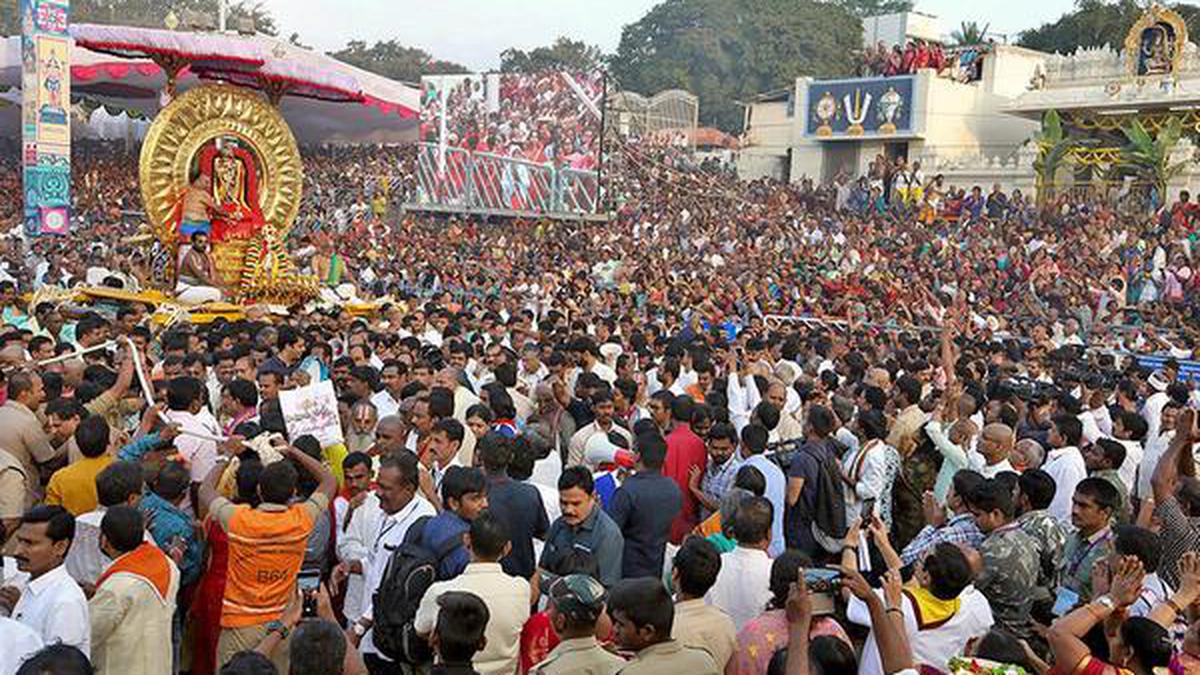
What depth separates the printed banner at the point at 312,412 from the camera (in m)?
5.69

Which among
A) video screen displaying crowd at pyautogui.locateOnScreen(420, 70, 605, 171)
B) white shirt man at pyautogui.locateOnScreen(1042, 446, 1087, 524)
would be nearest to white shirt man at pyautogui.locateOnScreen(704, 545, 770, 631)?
white shirt man at pyautogui.locateOnScreen(1042, 446, 1087, 524)

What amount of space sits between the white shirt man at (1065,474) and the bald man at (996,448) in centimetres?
42

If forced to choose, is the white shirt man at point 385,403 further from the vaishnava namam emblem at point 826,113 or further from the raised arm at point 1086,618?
the vaishnava namam emblem at point 826,113

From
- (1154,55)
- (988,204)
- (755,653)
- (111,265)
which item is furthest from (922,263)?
(755,653)

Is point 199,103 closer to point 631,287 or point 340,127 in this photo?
point 631,287

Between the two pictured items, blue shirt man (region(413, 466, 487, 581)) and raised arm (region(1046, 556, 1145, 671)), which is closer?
raised arm (region(1046, 556, 1145, 671))

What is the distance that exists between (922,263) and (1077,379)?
13.1m

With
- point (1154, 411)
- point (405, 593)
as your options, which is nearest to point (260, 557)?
point (405, 593)

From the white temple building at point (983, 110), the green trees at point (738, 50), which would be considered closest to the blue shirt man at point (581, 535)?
the white temple building at point (983, 110)

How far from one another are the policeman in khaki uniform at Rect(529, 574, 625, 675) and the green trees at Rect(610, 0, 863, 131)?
163 feet

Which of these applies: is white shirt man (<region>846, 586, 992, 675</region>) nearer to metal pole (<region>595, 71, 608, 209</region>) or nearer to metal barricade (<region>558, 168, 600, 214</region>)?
metal pole (<region>595, 71, 608, 209</region>)

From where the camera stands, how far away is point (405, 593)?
4.35 metres

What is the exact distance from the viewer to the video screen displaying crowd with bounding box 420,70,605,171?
3138 cm

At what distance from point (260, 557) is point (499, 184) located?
28405 millimetres
